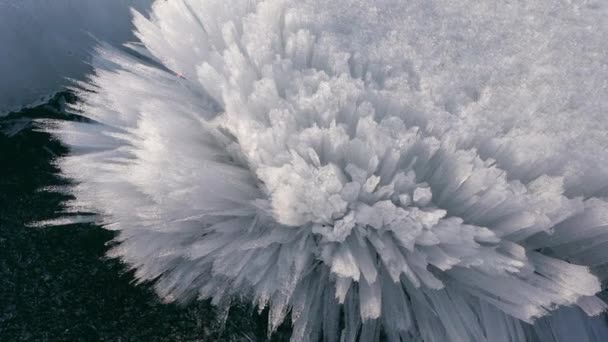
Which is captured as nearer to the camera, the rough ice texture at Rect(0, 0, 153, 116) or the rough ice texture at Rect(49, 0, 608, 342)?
the rough ice texture at Rect(49, 0, 608, 342)

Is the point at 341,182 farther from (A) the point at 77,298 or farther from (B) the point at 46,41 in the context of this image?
(B) the point at 46,41

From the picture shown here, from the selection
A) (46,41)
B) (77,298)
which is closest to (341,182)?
(77,298)

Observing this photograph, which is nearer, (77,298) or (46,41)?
(77,298)

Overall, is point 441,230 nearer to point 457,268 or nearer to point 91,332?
point 457,268

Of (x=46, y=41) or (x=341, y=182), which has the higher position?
(x=46, y=41)

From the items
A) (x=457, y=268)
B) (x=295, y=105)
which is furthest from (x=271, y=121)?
(x=457, y=268)
